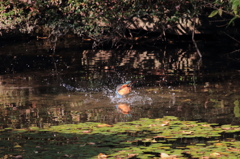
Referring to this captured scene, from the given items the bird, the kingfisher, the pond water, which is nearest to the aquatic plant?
the pond water

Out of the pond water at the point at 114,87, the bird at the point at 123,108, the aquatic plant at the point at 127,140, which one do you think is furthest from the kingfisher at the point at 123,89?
the aquatic plant at the point at 127,140

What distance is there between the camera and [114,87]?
9078 mm

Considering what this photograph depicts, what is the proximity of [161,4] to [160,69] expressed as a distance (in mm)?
5150

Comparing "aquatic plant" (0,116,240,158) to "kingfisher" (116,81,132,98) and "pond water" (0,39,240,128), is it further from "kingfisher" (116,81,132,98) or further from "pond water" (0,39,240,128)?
"kingfisher" (116,81,132,98)

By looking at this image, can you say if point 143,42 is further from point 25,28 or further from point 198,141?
point 198,141

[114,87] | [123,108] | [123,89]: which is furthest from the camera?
[114,87]

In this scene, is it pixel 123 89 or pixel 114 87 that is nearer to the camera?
pixel 123 89

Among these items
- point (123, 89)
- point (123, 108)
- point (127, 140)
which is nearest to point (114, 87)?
point (123, 89)

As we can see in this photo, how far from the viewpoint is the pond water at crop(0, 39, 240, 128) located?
6.45 metres

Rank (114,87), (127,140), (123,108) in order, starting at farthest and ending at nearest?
(114,87) < (123,108) < (127,140)

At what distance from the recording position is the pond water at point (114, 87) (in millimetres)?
6449

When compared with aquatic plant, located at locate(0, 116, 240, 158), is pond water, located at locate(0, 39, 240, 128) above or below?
above

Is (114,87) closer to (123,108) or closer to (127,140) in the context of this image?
(123,108)

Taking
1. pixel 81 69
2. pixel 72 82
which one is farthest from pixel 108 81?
pixel 81 69
